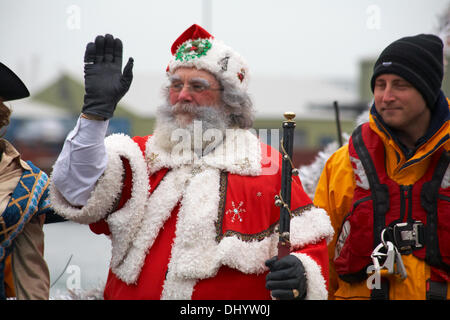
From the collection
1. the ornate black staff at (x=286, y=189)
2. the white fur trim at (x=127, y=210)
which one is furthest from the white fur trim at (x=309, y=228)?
the white fur trim at (x=127, y=210)

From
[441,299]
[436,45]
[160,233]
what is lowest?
[441,299]

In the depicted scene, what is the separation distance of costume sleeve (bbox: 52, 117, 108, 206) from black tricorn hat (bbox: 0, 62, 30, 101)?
532mm

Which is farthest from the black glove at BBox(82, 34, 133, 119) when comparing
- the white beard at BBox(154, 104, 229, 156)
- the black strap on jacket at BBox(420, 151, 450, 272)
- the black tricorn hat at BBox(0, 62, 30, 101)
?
the black strap on jacket at BBox(420, 151, 450, 272)

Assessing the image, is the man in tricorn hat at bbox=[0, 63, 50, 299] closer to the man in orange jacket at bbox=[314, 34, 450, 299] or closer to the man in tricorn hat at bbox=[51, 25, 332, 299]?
the man in tricorn hat at bbox=[51, 25, 332, 299]

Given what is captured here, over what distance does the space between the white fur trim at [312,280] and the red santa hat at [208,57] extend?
932 millimetres

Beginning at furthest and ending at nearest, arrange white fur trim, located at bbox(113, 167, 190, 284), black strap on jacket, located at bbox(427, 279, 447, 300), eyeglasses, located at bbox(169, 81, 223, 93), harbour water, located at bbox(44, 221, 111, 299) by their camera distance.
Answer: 1. harbour water, located at bbox(44, 221, 111, 299)
2. eyeglasses, located at bbox(169, 81, 223, 93)
3. black strap on jacket, located at bbox(427, 279, 447, 300)
4. white fur trim, located at bbox(113, 167, 190, 284)

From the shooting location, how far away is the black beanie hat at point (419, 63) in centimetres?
278

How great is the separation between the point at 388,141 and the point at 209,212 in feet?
3.05

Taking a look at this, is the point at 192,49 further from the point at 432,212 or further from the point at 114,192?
the point at 432,212

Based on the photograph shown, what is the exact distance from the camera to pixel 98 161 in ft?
8.07

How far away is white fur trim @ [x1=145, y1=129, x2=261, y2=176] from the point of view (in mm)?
2730
